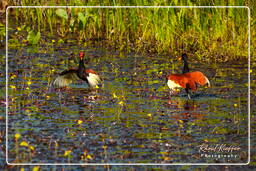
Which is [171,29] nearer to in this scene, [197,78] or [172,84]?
[197,78]

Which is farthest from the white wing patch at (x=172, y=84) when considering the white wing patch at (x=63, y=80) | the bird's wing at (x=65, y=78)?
the white wing patch at (x=63, y=80)

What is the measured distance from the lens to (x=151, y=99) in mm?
12555

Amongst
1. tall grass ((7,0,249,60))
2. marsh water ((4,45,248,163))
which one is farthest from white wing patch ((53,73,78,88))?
tall grass ((7,0,249,60))

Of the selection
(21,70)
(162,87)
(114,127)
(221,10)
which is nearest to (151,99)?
(162,87)

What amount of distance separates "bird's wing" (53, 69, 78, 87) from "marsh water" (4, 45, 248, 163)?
0.51 feet

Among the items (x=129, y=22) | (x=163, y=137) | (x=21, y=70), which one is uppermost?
(x=129, y=22)

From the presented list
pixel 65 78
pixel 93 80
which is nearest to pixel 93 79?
pixel 93 80

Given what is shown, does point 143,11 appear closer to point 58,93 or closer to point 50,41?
point 50,41

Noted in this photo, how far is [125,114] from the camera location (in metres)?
11.5

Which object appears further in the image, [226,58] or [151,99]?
[226,58]

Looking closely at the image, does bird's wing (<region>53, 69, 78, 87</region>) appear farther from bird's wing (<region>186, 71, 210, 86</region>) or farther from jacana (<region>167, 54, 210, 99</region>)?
bird's wing (<region>186, 71, 210, 86</region>)

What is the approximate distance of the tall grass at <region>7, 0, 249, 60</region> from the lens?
16219mm

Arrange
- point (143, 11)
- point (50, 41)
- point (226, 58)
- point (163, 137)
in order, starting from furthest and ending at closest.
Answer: point (50, 41) → point (143, 11) → point (226, 58) → point (163, 137)

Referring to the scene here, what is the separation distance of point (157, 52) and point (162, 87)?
3614 millimetres
